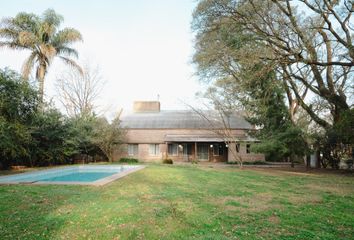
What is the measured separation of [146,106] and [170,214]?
2920cm

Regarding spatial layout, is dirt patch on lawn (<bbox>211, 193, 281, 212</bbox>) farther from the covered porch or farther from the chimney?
the chimney

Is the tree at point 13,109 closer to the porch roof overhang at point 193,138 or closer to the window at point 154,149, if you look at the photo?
the porch roof overhang at point 193,138

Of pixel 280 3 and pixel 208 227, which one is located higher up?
pixel 280 3

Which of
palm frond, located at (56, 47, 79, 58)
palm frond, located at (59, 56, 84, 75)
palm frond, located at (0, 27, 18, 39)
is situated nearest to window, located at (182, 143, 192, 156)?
palm frond, located at (59, 56, 84, 75)

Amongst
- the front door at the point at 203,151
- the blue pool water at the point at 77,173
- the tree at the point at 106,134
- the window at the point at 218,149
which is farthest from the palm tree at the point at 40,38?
the window at the point at 218,149

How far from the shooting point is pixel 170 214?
502 centimetres

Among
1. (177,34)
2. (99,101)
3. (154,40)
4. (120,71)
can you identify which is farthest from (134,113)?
(177,34)

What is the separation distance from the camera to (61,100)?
1144 inches

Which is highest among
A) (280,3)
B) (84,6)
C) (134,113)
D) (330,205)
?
(84,6)

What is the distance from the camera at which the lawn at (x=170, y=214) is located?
→ 13.2 ft

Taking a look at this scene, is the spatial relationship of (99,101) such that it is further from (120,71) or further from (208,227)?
(208,227)

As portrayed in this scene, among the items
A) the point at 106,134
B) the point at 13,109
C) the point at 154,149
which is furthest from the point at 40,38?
the point at 154,149

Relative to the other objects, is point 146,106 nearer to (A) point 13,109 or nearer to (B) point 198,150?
(B) point 198,150

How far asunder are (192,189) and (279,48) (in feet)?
28.3
